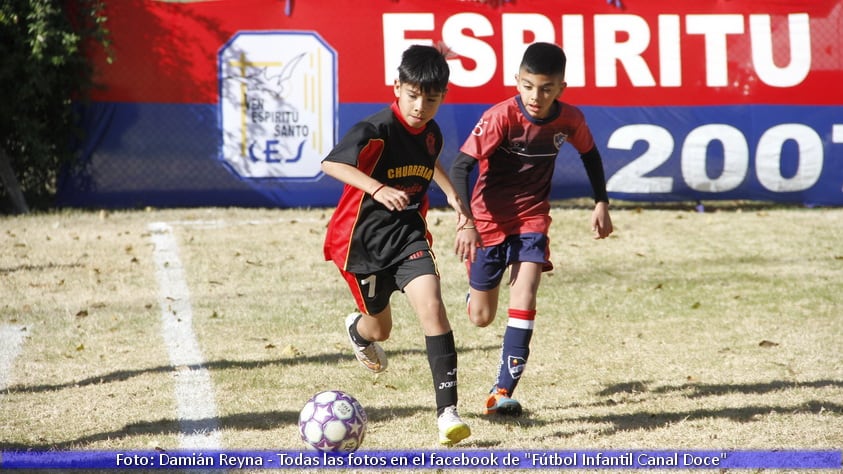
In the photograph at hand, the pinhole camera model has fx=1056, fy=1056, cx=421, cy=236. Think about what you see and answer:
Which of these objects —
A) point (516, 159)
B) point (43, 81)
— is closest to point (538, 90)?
point (516, 159)

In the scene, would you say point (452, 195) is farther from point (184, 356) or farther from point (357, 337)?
point (184, 356)

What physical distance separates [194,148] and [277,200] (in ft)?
3.82

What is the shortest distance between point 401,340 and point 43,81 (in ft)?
21.8

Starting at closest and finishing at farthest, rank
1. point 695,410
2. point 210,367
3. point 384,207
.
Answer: point 384,207 → point 695,410 → point 210,367

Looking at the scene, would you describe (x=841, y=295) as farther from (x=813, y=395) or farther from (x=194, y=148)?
(x=194, y=148)

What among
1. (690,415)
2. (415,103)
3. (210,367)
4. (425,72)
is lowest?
(690,415)

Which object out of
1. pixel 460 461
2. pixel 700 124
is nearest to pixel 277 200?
pixel 700 124

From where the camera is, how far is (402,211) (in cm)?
544

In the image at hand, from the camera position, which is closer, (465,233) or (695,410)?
(465,233)

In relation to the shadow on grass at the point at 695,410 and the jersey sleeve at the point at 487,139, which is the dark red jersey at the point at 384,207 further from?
the shadow on grass at the point at 695,410

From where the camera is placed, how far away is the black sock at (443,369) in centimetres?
511

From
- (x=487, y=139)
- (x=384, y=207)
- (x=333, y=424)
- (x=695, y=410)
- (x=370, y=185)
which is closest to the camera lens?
(x=333, y=424)

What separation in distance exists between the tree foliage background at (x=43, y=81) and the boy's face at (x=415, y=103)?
304 inches

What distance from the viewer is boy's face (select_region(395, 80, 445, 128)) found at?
5.23 meters
